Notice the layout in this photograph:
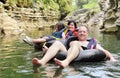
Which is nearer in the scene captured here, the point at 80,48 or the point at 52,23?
the point at 80,48

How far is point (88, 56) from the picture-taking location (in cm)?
722

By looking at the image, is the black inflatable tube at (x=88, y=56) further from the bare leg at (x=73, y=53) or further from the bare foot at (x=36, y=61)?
the bare foot at (x=36, y=61)

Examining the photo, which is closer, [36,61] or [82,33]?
[36,61]

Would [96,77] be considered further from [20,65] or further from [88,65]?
[20,65]

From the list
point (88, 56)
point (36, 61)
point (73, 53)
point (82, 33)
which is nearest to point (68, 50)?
point (73, 53)

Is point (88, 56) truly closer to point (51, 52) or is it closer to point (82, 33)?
point (82, 33)

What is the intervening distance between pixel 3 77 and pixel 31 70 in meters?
0.83

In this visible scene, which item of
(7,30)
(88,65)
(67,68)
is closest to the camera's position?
(67,68)

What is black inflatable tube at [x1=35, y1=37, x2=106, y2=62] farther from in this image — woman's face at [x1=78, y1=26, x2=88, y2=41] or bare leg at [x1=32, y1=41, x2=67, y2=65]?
woman's face at [x1=78, y1=26, x2=88, y2=41]

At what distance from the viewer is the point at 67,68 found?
6578 millimetres

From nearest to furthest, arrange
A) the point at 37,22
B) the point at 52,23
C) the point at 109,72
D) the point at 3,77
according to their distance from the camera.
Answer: the point at 3,77, the point at 109,72, the point at 37,22, the point at 52,23

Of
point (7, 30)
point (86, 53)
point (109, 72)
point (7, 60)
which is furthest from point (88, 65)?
point (7, 30)

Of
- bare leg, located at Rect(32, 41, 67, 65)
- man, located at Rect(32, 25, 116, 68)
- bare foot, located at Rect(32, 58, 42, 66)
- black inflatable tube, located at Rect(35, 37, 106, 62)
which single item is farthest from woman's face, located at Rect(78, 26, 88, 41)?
bare foot, located at Rect(32, 58, 42, 66)

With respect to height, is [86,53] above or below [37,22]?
above
